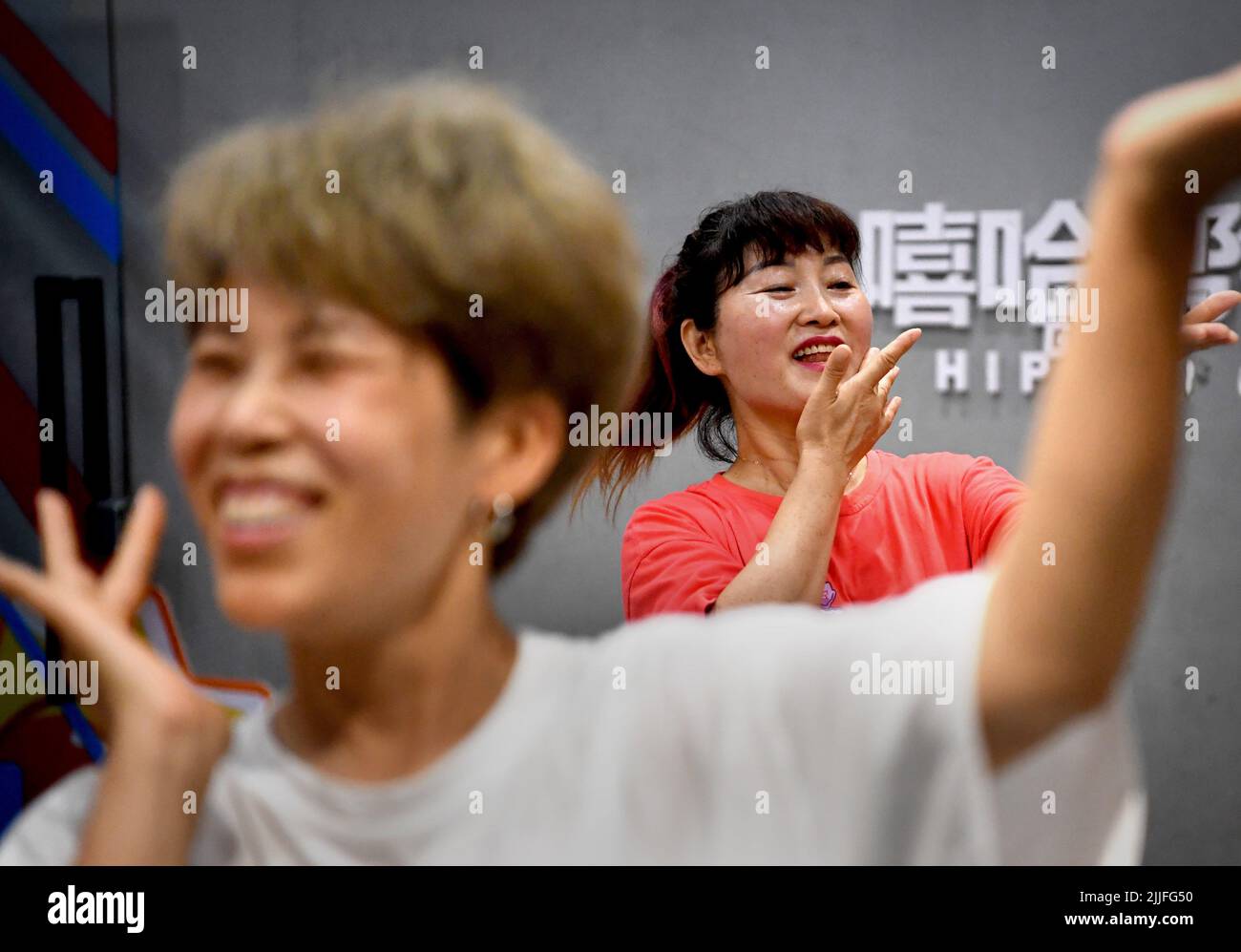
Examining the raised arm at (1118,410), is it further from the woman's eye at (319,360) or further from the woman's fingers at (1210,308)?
the woman's eye at (319,360)

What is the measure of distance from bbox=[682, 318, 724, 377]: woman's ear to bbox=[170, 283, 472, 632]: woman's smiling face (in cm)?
40

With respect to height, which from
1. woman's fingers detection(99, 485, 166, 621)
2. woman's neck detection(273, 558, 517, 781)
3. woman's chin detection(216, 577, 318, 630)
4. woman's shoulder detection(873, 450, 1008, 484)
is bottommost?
woman's neck detection(273, 558, 517, 781)

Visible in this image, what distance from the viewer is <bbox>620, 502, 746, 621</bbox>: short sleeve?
1.20 meters

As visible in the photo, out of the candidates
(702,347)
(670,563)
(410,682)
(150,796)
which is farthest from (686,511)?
(150,796)

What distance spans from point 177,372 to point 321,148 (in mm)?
291

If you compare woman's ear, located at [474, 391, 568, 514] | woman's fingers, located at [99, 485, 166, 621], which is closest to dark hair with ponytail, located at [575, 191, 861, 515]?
woman's ear, located at [474, 391, 568, 514]

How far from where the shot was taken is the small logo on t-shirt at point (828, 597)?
3.92 ft

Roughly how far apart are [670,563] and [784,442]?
19cm

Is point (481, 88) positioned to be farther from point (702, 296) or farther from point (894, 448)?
point (894, 448)

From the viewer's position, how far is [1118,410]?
2.39 feet

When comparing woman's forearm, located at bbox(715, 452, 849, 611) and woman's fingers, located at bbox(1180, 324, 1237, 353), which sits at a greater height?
woman's fingers, located at bbox(1180, 324, 1237, 353)

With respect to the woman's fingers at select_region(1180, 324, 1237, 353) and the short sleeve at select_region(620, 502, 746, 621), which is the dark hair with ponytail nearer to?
the short sleeve at select_region(620, 502, 746, 621)

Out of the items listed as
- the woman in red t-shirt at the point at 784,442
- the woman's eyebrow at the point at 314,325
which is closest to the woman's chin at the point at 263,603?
the woman's eyebrow at the point at 314,325

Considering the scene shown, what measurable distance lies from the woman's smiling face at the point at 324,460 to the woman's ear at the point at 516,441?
2 cm
